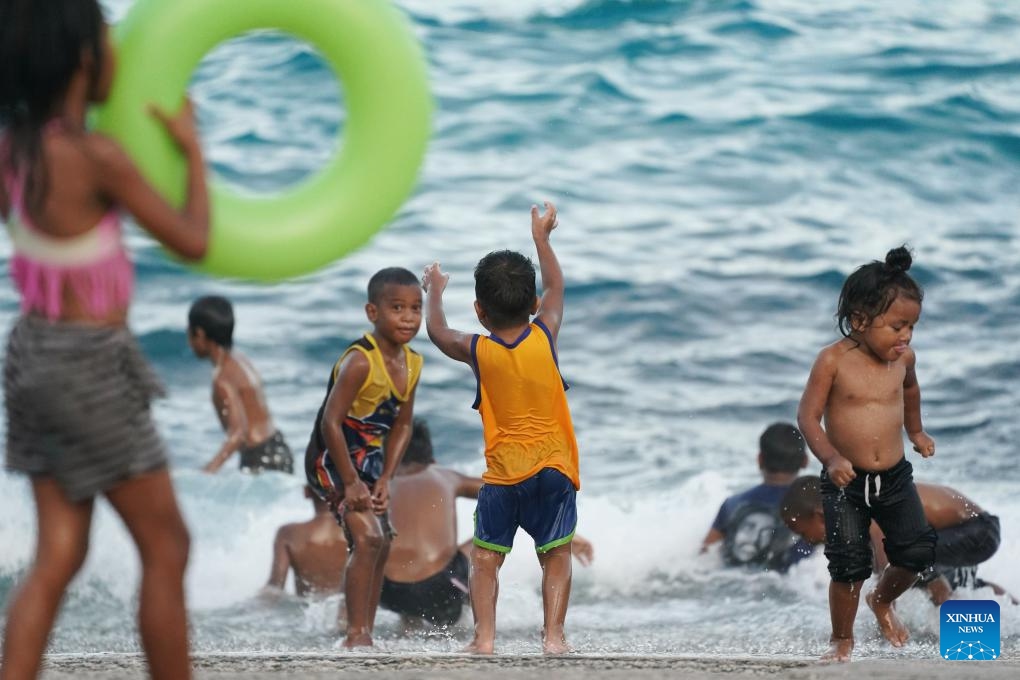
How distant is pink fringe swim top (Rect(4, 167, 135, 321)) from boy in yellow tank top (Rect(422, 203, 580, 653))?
1739 mm

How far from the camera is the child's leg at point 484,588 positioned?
4582 mm

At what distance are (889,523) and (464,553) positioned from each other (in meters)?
2.11

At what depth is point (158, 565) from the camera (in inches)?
118

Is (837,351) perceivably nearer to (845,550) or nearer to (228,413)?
(845,550)

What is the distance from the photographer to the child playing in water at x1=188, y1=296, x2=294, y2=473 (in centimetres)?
753

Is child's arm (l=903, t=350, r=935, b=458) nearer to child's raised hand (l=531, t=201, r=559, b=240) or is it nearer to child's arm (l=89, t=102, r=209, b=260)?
child's raised hand (l=531, t=201, r=559, b=240)

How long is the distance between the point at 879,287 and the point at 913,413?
56 cm

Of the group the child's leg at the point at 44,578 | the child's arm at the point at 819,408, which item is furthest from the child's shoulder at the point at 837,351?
Answer: the child's leg at the point at 44,578

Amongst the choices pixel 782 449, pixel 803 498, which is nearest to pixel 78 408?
pixel 803 498

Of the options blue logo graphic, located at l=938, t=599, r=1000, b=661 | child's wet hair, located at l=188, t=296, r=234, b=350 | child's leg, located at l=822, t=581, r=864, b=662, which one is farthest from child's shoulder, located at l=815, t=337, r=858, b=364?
child's wet hair, located at l=188, t=296, r=234, b=350

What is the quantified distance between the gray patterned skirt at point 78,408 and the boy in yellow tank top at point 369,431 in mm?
1997

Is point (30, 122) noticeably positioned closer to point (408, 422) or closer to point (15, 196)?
point (15, 196)

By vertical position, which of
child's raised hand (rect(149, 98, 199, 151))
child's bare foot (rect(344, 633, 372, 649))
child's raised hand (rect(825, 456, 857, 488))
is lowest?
child's bare foot (rect(344, 633, 372, 649))

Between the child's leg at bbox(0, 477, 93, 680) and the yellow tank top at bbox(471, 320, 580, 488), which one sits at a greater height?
the yellow tank top at bbox(471, 320, 580, 488)
